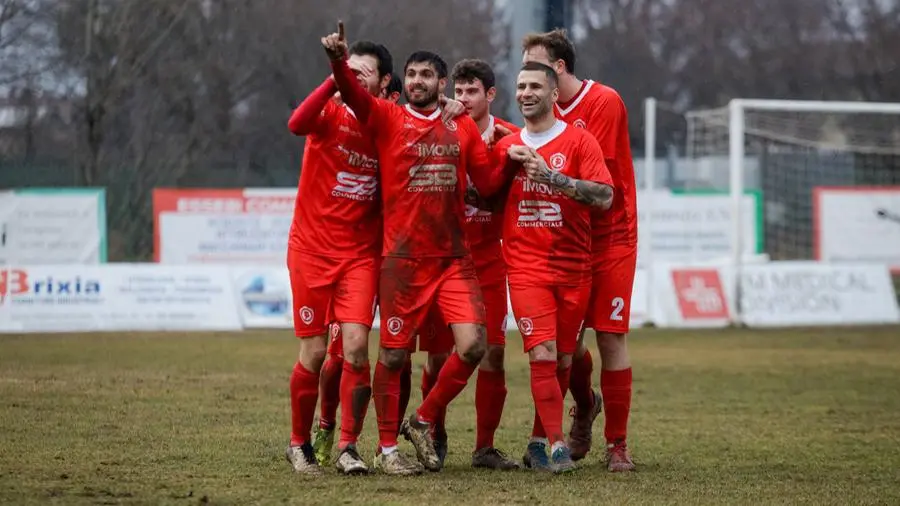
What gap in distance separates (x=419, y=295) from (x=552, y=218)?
2.88 feet

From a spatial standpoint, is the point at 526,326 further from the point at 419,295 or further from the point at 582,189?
the point at 582,189

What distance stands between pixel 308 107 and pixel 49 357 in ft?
31.4

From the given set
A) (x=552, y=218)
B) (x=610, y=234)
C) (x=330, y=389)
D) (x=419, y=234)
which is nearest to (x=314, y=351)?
(x=330, y=389)

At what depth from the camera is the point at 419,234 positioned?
8305 millimetres

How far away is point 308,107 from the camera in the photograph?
809cm

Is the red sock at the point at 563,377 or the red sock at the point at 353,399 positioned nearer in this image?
the red sock at the point at 353,399

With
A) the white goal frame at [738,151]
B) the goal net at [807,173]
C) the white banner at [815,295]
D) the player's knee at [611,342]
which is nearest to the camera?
the player's knee at [611,342]

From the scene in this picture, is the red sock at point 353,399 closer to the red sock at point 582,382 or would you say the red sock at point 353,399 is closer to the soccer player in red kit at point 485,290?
the soccer player in red kit at point 485,290

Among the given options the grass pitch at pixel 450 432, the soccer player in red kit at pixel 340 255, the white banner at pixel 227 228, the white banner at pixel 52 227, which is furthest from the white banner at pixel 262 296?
the soccer player in red kit at pixel 340 255

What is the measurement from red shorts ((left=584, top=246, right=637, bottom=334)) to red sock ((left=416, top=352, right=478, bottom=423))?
0.86 metres

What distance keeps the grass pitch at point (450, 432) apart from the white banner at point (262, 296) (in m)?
2.97

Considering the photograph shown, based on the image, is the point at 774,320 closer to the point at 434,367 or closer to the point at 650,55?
the point at 434,367

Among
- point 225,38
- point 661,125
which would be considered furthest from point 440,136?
point 661,125

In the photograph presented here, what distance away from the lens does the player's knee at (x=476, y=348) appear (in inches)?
327
